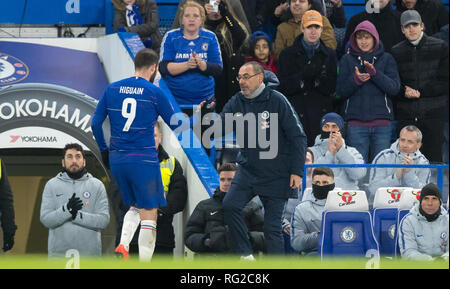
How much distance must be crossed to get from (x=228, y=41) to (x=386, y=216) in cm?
324

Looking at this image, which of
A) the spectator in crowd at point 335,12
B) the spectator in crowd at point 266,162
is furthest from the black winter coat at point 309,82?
the spectator in crowd at point 266,162

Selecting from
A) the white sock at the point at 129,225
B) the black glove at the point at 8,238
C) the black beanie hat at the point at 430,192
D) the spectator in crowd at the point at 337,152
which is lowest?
the black glove at the point at 8,238

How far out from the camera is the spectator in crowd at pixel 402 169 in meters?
9.38

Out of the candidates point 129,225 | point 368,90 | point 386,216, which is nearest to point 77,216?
point 129,225

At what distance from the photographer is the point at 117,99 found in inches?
305

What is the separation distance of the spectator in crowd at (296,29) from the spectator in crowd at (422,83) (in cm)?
84

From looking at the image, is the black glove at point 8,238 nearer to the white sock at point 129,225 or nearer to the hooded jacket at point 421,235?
the white sock at point 129,225

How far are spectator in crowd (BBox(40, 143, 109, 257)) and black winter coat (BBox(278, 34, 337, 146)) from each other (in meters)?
2.69

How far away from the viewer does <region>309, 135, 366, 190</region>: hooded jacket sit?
9.30 metres

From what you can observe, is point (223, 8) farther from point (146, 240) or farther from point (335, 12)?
point (146, 240)

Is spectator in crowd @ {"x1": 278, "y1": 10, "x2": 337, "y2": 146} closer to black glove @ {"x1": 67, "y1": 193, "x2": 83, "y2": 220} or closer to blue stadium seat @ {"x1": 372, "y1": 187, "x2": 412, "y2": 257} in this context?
blue stadium seat @ {"x1": 372, "y1": 187, "x2": 412, "y2": 257}

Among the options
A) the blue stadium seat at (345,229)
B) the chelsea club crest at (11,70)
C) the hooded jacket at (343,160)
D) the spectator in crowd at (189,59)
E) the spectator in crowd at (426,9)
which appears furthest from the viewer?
the chelsea club crest at (11,70)
